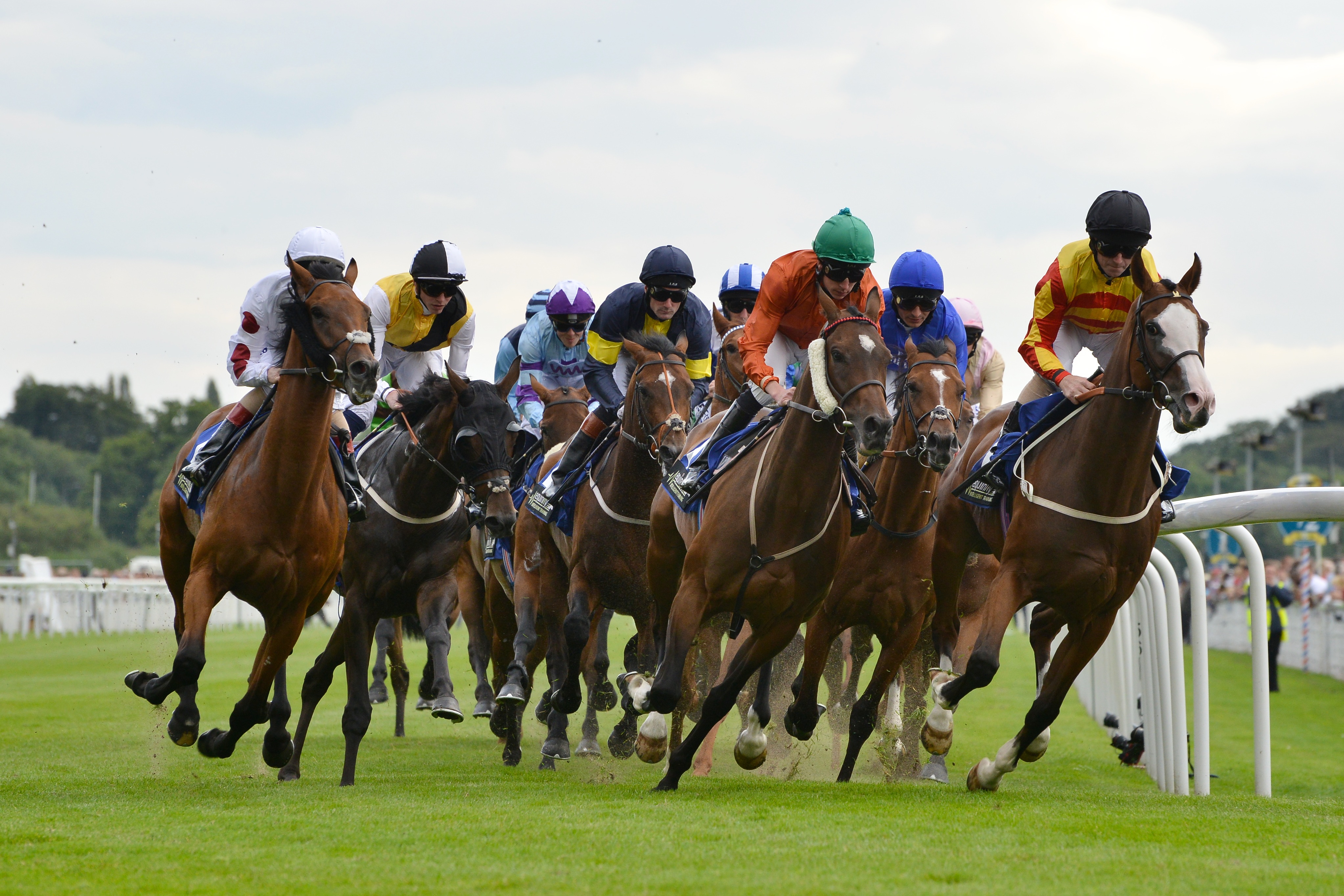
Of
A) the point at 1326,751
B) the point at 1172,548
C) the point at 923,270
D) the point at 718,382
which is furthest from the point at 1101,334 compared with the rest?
the point at 1172,548

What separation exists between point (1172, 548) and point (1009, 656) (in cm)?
4389

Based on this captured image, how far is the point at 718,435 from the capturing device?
24.6 feet

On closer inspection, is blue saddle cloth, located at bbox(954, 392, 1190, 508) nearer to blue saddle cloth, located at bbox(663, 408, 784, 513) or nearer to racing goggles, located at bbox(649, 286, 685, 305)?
blue saddle cloth, located at bbox(663, 408, 784, 513)

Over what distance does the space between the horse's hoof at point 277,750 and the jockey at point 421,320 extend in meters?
2.01

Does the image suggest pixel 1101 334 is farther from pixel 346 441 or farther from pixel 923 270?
pixel 346 441

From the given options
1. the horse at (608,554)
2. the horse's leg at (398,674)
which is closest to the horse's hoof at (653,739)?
the horse at (608,554)

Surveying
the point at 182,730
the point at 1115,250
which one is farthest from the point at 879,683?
the point at 182,730

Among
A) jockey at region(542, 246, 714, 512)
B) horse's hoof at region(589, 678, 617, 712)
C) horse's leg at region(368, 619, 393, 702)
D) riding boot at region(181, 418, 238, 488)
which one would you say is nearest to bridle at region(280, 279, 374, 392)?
riding boot at region(181, 418, 238, 488)

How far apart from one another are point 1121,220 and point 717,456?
2.24 metres

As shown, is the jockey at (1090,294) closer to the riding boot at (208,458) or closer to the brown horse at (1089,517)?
the brown horse at (1089,517)

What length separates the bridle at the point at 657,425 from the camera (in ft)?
24.7

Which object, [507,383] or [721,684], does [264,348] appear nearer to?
[507,383]

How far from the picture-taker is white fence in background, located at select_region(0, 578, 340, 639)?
91.3 feet

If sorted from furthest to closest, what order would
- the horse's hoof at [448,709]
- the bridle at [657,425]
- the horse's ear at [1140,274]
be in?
the horse's hoof at [448,709] < the bridle at [657,425] < the horse's ear at [1140,274]
